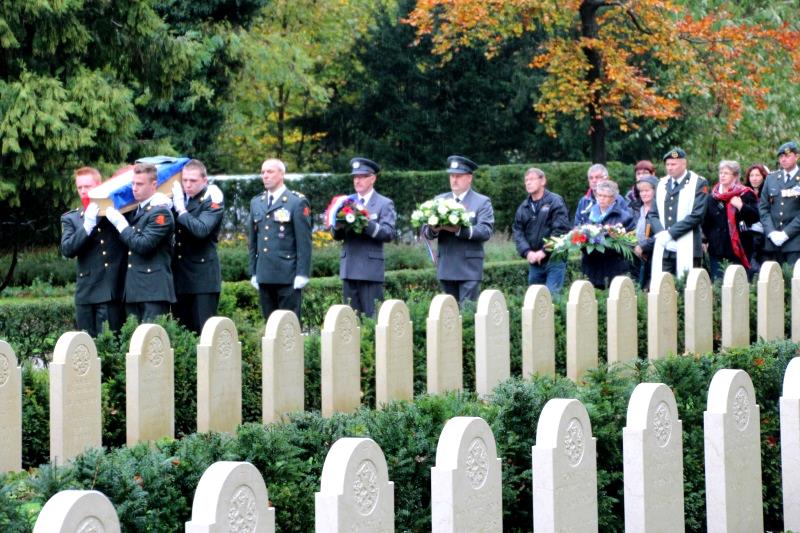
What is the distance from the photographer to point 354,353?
372 inches

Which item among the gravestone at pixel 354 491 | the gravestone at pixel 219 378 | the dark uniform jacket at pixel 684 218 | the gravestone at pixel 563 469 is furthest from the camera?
the dark uniform jacket at pixel 684 218

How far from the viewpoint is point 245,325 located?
33.2 feet

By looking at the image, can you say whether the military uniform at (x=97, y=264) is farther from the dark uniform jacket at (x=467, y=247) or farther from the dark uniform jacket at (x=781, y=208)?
the dark uniform jacket at (x=781, y=208)

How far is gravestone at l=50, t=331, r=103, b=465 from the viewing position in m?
7.76

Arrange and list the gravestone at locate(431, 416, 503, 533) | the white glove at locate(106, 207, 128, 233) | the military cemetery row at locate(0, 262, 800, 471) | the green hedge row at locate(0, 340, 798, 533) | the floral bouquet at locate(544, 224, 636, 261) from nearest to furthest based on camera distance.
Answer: the gravestone at locate(431, 416, 503, 533) → the green hedge row at locate(0, 340, 798, 533) → the military cemetery row at locate(0, 262, 800, 471) → the white glove at locate(106, 207, 128, 233) → the floral bouquet at locate(544, 224, 636, 261)

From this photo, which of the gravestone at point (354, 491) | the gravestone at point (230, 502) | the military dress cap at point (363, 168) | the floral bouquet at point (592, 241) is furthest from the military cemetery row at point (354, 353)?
the gravestone at point (230, 502)

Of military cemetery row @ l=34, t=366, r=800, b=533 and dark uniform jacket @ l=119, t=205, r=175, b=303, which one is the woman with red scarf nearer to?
dark uniform jacket @ l=119, t=205, r=175, b=303

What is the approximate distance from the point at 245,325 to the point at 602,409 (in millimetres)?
3836

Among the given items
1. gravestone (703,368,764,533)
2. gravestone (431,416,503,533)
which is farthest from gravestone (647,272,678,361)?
gravestone (431,416,503,533)

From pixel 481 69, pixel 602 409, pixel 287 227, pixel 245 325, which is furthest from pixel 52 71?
pixel 481 69

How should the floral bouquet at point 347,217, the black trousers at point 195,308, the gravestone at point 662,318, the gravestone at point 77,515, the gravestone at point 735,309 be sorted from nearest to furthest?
1. the gravestone at point 77,515
2. the gravestone at point 662,318
3. the black trousers at point 195,308
4. the gravestone at point 735,309
5. the floral bouquet at point 347,217

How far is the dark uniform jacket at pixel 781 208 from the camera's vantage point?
15.5 m

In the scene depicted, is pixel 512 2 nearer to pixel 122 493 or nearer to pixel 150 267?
pixel 150 267

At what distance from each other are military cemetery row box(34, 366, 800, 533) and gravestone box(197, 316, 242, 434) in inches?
118
